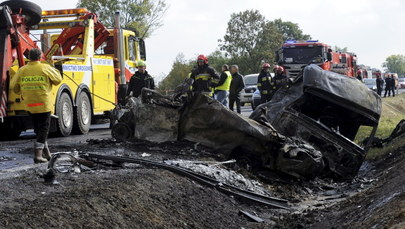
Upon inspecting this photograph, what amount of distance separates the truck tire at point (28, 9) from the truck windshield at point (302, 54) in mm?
18782

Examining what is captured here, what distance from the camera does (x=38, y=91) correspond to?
9.44m

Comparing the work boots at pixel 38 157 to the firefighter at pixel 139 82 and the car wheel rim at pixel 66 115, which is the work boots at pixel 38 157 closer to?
the car wheel rim at pixel 66 115

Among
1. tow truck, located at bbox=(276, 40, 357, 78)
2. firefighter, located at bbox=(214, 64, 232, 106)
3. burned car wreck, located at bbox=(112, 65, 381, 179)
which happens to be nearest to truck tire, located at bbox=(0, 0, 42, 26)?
firefighter, located at bbox=(214, 64, 232, 106)

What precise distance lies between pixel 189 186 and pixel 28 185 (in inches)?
82.6

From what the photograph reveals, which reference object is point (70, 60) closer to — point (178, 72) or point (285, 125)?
point (285, 125)

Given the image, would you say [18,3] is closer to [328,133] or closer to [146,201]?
[328,133]

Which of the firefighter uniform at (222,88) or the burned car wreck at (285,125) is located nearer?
the burned car wreck at (285,125)

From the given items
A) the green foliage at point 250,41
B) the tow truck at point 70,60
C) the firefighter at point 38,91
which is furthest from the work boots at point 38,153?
the green foliage at point 250,41

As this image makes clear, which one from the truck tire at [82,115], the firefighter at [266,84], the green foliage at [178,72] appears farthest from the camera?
the green foliage at [178,72]

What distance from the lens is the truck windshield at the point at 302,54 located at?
32625mm

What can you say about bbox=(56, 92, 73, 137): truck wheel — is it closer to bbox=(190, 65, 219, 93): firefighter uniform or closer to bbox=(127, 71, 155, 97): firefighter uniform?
bbox=(127, 71, 155, 97): firefighter uniform

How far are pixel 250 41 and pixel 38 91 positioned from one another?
2237 inches

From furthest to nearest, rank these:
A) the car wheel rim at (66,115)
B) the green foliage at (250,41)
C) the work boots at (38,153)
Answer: the green foliage at (250,41), the car wheel rim at (66,115), the work boots at (38,153)

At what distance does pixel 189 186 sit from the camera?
8344 mm
